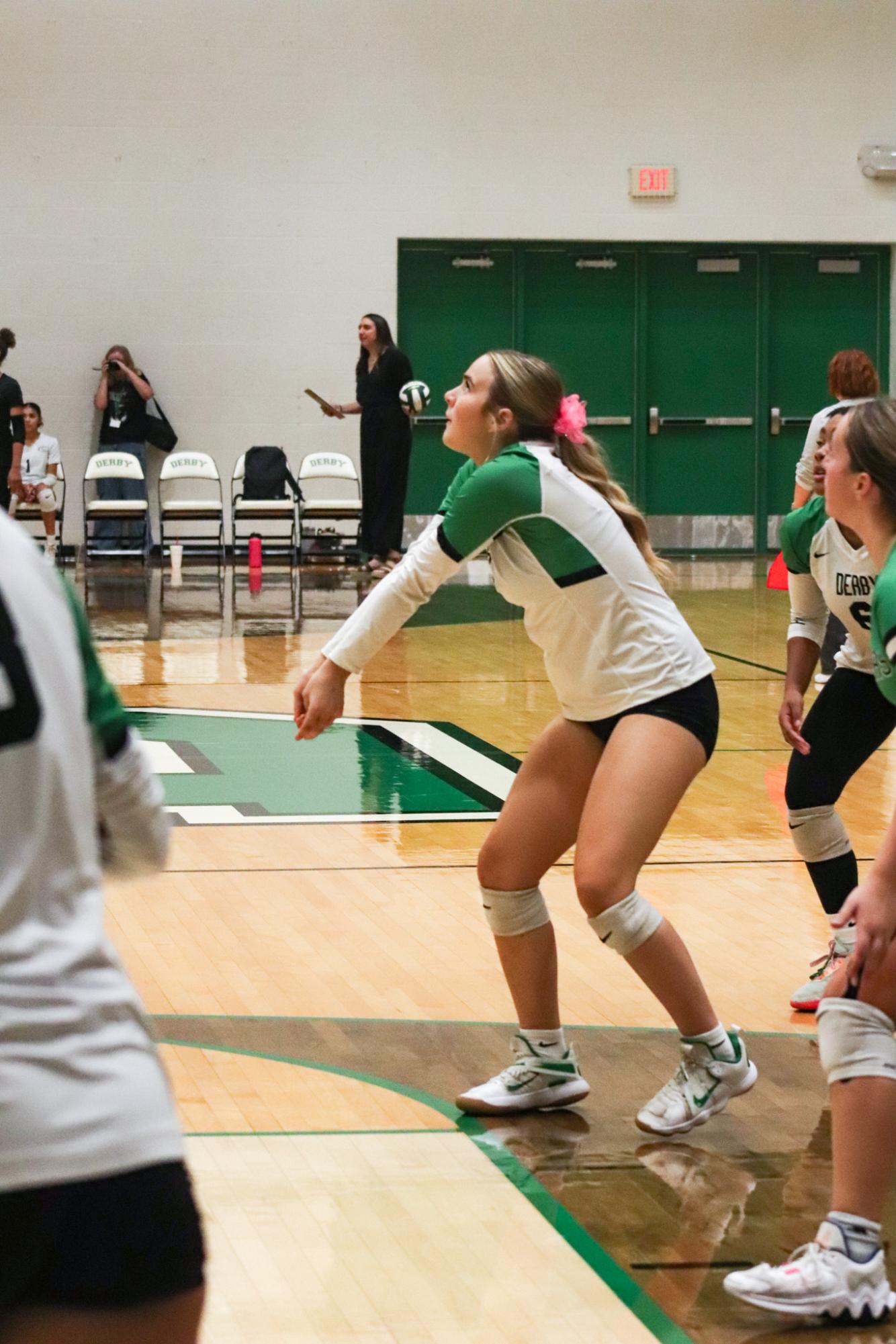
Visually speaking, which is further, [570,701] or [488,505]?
[570,701]

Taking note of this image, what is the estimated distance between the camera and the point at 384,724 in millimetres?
8742

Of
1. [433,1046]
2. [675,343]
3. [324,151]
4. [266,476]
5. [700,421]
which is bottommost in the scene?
[433,1046]

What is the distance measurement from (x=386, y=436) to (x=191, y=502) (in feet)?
7.98

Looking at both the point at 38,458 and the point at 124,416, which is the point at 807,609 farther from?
the point at 124,416

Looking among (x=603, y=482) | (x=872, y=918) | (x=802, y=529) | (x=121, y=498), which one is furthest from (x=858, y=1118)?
(x=121, y=498)

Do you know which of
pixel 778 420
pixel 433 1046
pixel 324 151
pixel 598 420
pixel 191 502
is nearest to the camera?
pixel 433 1046

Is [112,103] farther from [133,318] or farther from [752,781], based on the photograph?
[752,781]

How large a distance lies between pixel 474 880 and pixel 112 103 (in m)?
13.5

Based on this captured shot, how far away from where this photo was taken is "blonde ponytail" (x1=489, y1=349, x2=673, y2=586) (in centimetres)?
376

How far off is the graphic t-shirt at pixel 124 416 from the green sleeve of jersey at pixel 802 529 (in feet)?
44.2

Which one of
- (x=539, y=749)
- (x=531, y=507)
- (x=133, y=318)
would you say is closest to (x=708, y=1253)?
(x=539, y=749)

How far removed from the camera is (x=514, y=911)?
12.2ft

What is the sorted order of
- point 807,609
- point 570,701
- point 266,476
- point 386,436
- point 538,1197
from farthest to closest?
point 266,476 < point 386,436 < point 807,609 < point 570,701 < point 538,1197

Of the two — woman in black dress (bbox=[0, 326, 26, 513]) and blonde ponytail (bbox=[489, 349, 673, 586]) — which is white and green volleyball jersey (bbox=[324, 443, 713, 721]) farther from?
woman in black dress (bbox=[0, 326, 26, 513])
